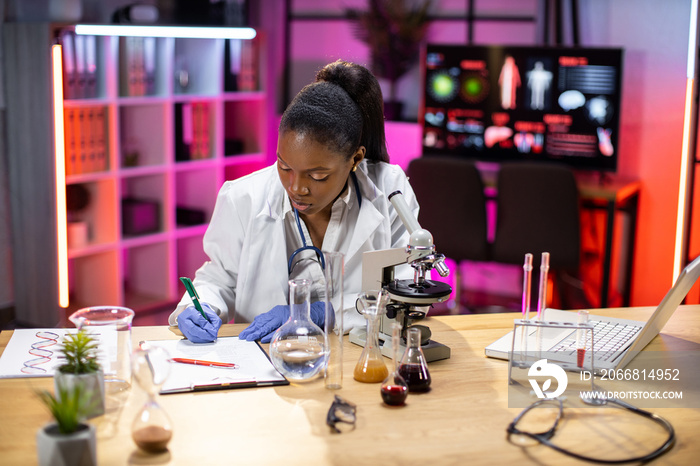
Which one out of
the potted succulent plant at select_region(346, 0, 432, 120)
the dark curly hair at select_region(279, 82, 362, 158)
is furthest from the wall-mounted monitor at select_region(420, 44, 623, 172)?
the dark curly hair at select_region(279, 82, 362, 158)

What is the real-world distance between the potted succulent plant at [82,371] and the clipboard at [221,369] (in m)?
0.11

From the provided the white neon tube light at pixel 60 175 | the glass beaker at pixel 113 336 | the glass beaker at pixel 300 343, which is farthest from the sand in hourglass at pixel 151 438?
the white neon tube light at pixel 60 175

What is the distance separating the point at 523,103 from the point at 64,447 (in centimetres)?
374

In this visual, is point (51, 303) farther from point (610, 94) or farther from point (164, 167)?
point (610, 94)

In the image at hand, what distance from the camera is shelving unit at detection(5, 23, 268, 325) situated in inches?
152

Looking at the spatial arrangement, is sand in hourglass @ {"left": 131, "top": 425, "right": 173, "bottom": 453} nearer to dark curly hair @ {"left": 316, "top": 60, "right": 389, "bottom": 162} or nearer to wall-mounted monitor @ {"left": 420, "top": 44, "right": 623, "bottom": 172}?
dark curly hair @ {"left": 316, "top": 60, "right": 389, "bottom": 162}

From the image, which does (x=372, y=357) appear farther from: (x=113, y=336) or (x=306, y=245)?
(x=306, y=245)

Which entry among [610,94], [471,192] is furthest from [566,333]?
[610,94]

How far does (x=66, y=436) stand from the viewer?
1.16 metres

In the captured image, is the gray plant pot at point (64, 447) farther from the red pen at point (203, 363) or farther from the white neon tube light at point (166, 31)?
the white neon tube light at point (166, 31)

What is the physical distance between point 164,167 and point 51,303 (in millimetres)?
966

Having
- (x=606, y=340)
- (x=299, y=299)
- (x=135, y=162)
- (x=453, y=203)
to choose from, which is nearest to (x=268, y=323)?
(x=299, y=299)

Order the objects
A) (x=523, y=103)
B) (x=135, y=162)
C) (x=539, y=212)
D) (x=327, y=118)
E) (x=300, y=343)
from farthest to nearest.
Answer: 1. (x=523, y=103)
2. (x=135, y=162)
3. (x=539, y=212)
4. (x=327, y=118)
5. (x=300, y=343)

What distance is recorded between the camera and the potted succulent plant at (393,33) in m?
4.80
